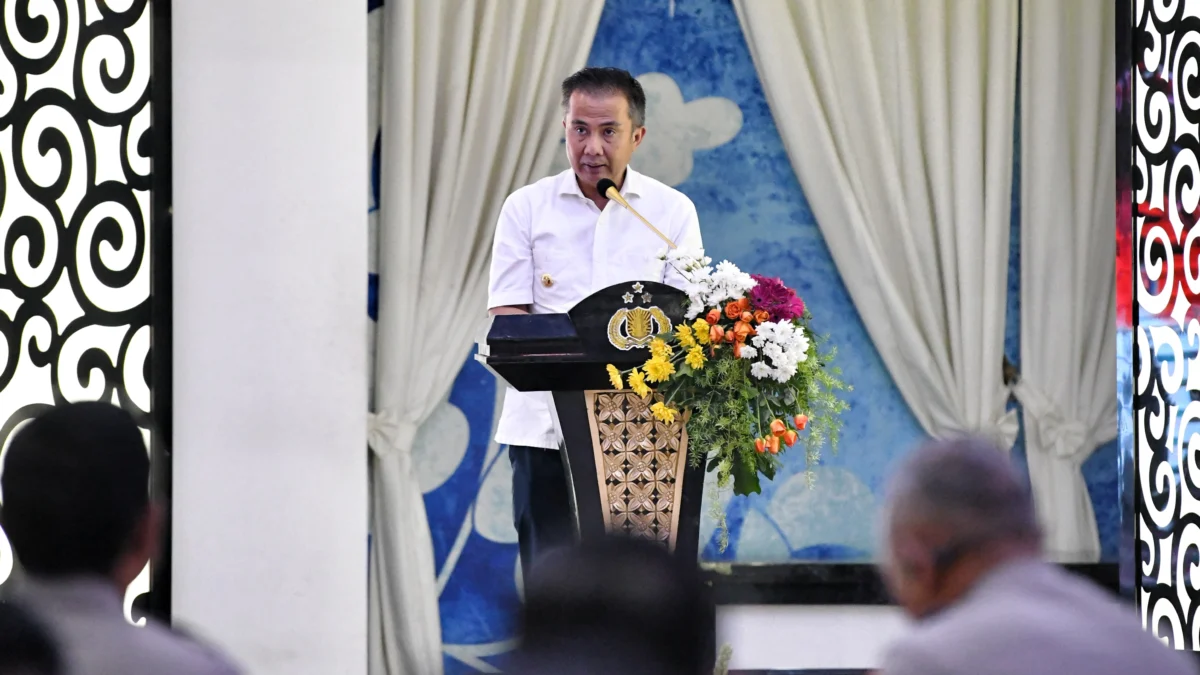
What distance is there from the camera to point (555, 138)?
5.57 metres

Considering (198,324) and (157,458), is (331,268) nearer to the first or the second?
(198,324)

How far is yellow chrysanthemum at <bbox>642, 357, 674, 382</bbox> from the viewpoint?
3400 millimetres

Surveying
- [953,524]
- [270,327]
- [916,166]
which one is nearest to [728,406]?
[953,524]

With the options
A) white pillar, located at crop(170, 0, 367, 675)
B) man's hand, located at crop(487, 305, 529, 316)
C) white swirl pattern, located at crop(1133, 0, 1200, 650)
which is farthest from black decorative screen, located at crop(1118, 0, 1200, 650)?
white pillar, located at crop(170, 0, 367, 675)

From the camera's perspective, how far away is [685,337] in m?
3.44

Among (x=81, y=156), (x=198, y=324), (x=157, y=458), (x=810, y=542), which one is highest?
(x=81, y=156)

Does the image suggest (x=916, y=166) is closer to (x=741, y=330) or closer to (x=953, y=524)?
(x=741, y=330)

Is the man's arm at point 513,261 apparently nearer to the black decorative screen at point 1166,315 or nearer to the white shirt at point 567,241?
the white shirt at point 567,241

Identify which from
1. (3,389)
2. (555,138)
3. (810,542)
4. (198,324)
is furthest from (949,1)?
(3,389)

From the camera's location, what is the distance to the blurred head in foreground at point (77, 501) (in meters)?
1.93

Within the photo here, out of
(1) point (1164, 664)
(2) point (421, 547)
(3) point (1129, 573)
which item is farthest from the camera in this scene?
(2) point (421, 547)

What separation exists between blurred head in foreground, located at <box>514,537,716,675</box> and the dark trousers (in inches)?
91.2

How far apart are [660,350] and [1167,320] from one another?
6.04 feet

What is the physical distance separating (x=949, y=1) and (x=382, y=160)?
7.25ft
